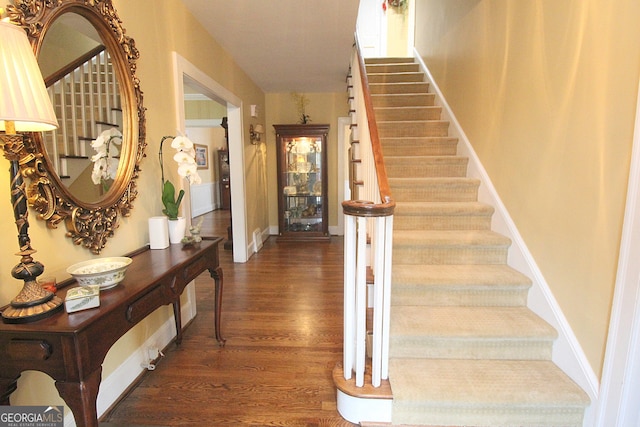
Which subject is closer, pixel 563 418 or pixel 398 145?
pixel 563 418

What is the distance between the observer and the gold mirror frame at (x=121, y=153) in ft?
3.93

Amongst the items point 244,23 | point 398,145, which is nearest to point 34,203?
point 244,23

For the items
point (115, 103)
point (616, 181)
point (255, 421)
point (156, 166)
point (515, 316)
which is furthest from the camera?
point (156, 166)

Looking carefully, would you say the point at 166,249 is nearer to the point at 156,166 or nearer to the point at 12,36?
the point at 156,166

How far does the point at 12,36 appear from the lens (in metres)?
0.91

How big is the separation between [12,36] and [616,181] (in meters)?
2.23

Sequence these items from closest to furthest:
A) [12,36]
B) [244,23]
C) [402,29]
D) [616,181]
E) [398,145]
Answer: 1. [12,36]
2. [616,181]
3. [244,23]
4. [398,145]
5. [402,29]

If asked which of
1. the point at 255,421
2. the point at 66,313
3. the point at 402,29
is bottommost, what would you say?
the point at 255,421

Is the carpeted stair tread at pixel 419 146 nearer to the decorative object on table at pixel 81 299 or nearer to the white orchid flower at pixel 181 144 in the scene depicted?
the white orchid flower at pixel 181 144

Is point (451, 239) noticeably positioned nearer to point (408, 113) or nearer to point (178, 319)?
point (408, 113)

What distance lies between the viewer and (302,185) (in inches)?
212

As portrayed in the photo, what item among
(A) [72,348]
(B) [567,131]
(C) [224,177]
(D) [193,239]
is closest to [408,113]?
(B) [567,131]

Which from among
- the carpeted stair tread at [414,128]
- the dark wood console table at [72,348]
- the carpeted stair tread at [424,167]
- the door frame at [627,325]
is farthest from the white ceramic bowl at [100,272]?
the carpeted stair tread at [414,128]

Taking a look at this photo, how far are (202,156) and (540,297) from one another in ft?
27.6
